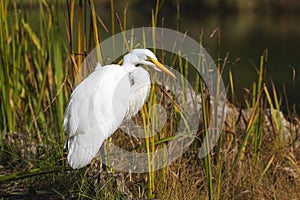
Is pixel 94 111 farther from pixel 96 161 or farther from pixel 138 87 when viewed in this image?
pixel 96 161

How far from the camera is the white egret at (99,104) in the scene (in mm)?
1696

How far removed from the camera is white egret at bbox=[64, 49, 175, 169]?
5.57ft

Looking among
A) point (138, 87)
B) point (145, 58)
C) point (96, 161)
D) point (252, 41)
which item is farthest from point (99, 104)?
point (252, 41)

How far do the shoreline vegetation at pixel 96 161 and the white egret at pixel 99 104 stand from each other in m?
0.11

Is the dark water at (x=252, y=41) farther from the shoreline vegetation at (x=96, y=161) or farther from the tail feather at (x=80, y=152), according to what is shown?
the tail feather at (x=80, y=152)

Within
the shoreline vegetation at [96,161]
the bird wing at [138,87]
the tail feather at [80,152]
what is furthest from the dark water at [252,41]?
the tail feather at [80,152]

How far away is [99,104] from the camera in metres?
1.75

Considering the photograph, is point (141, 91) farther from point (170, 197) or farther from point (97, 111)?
point (170, 197)

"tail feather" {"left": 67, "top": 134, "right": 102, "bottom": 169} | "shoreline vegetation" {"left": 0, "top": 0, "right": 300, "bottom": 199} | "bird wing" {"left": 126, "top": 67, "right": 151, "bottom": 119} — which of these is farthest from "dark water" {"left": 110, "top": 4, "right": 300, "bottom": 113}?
"tail feather" {"left": 67, "top": 134, "right": 102, "bottom": 169}

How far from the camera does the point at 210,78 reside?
2436mm

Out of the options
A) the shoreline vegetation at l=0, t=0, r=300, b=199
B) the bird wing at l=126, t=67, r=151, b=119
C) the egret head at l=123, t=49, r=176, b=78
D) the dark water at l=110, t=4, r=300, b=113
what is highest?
the egret head at l=123, t=49, r=176, b=78

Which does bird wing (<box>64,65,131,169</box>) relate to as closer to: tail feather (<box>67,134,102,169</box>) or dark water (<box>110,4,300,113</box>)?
tail feather (<box>67,134,102,169</box>)

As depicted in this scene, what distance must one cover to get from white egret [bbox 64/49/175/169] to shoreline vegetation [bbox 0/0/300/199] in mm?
108

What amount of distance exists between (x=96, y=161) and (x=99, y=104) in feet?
1.53
